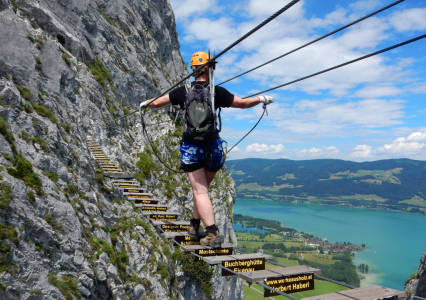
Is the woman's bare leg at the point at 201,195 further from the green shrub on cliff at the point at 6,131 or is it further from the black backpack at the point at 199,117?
the green shrub on cliff at the point at 6,131

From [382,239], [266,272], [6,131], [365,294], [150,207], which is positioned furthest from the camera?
[382,239]

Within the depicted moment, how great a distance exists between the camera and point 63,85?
11648mm

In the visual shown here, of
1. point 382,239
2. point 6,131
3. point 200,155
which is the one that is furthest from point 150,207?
point 382,239

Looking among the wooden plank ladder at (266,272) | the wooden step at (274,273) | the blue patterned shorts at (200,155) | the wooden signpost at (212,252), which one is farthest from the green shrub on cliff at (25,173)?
the wooden step at (274,273)

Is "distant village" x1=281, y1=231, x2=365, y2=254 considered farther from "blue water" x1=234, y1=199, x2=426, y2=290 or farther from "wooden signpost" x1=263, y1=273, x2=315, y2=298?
"wooden signpost" x1=263, y1=273, x2=315, y2=298

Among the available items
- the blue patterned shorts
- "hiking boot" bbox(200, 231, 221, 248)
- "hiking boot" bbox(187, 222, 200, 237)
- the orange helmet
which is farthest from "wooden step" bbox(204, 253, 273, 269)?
the orange helmet

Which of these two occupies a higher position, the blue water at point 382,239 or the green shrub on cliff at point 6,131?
the green shrub on cliff at point 6,131

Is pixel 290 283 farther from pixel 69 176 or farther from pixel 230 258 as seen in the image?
pixel 69 176

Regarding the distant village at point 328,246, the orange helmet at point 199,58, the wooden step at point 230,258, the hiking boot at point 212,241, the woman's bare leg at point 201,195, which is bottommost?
the distant village at point 328,246

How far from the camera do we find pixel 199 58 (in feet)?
A: 16.6

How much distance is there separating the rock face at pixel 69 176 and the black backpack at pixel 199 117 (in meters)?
1.81

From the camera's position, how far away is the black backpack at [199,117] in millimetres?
4531

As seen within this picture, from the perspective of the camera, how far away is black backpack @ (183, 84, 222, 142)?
453 cm

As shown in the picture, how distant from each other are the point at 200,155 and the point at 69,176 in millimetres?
5220
